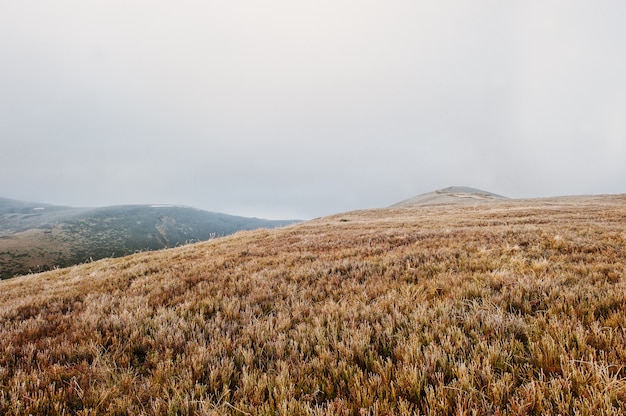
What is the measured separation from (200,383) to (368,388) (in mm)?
1835

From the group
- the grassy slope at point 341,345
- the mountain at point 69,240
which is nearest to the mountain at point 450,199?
the mountain at point 69,240

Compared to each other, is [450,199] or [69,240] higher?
[450,199]

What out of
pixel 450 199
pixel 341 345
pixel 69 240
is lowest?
pixel 69 240

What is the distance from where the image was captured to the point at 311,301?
516 centimetres

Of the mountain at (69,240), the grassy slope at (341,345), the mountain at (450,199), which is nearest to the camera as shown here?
the grassy slope at (341,345)

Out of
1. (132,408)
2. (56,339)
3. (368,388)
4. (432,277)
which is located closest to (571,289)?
(432,277)

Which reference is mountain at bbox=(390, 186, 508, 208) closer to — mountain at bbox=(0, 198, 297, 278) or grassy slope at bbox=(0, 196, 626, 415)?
mountain at bbox=(0, 198, 297, 278)

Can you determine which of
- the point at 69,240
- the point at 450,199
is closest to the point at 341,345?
the point at 450,199

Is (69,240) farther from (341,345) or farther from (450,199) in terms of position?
(341,345)

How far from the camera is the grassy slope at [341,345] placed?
2434 millimetres

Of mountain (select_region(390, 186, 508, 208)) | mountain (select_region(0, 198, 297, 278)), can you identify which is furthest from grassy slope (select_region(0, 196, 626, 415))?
mountain (select_region(390, 186, 508, 208))

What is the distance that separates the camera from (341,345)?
331 cm

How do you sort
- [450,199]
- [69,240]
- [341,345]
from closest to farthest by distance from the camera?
[341,345], [450,199], [69,240]

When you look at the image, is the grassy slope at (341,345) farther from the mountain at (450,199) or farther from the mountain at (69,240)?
the mountain at (450,199)
